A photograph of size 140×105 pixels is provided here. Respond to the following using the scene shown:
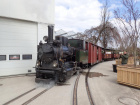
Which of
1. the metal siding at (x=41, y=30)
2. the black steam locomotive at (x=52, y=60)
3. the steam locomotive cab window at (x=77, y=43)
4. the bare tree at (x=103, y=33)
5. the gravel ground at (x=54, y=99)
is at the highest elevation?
the bare tree at (x=103, y=33)

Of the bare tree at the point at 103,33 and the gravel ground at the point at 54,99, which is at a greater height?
the bare tree at the point at 103,33

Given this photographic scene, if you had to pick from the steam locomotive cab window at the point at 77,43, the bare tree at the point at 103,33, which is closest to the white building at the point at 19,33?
the steam locomotive cab window at the point at 77,43

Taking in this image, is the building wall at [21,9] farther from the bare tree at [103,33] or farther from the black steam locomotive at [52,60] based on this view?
the bare tree at [103,33]

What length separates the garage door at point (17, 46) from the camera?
7625mm

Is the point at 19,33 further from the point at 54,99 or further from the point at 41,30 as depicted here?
the point at 54,99

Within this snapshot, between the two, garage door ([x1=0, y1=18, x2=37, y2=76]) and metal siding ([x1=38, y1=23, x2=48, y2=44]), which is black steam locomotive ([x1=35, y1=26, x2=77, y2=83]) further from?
metal siding ([x1=38, y1=23, x2=48, y2=44])

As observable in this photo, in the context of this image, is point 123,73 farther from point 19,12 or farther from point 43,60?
point 19,12

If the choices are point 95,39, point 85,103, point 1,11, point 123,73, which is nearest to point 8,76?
point 1,11

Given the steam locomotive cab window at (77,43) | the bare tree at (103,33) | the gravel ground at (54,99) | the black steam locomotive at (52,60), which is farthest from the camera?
the bare tree at (103,33)

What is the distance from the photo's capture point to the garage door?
25.0 ft

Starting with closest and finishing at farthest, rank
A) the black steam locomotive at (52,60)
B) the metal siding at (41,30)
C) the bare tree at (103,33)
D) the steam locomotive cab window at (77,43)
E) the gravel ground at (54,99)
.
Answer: the gravel ground at (54,99) < the black steam locomotive at (52,60) < the metal siding at (41,30) < the steam locomotive cab window at (77,43) < the bare tree at (103,33)

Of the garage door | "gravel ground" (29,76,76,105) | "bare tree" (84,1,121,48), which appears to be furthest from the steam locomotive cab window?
"bare tree" (84,1,121,48)

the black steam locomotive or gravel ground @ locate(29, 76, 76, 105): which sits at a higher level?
the black steam locomotive

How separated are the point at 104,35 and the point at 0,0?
22.4 meters
